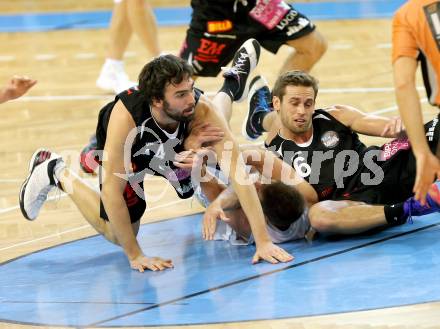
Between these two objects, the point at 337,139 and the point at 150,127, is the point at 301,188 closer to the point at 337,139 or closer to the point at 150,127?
the point at 337,139

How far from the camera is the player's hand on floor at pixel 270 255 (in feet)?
17.5

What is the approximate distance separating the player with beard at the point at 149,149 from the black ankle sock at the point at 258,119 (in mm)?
1262

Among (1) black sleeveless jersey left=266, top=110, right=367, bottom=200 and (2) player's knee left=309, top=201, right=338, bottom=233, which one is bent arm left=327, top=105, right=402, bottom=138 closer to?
(1) black sleeveless jersey left=266, top=110, right=367, bottom=200

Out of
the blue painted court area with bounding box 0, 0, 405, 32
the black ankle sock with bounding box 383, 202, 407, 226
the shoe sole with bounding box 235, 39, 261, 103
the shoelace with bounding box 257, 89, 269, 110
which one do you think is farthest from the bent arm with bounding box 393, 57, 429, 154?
the blue painted court area with bounding box 0, 0, 405, 32

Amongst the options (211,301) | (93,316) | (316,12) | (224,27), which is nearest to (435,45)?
(211,301)

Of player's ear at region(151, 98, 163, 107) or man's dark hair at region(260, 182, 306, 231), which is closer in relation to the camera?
player's ear at region(151, 98, 163, 107)

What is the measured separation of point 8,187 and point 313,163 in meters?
2.21

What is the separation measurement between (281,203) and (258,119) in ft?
5.06

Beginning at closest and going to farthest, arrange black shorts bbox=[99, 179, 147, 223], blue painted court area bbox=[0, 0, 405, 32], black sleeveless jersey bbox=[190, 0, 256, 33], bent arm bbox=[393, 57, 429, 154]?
bent arm bbox=[393, 57, 429, 154]
black shorts bbox=[99, 179, 147, 223]
black sleeveless jersey bbox=[190, 0, 256, 33]
blue painted court area bbox=[0, 0, 405, 32]

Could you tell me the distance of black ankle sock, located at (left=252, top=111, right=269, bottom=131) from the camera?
7.01m

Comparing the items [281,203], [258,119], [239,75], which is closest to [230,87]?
[239,75]

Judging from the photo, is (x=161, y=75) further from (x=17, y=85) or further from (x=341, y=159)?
(x=341, y=159)

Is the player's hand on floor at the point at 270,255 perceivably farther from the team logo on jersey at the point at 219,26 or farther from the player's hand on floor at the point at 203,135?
the team logo on jersey at the point at 219,26

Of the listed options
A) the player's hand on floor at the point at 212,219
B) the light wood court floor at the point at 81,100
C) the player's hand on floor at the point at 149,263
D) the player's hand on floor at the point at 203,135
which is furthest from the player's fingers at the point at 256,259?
the light wood court floor at the point at 81,100
